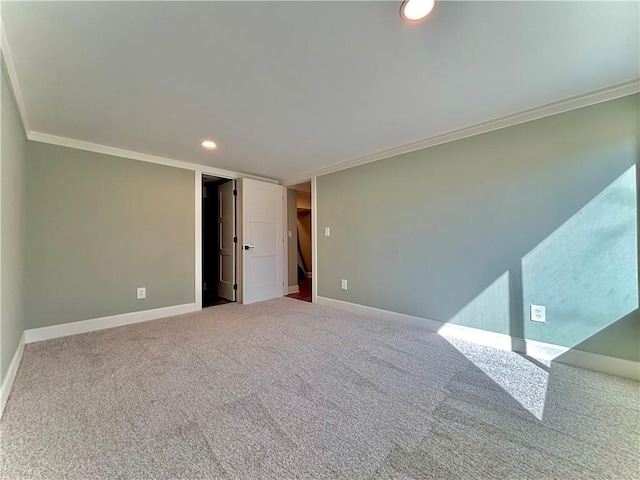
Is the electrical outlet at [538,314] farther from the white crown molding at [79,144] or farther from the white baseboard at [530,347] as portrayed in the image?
the white crown molding at [79,144]

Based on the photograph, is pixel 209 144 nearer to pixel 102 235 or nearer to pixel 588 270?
pixel 102 235

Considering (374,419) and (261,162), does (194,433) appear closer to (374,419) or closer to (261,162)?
(374,419)

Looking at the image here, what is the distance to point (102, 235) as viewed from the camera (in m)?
2.95

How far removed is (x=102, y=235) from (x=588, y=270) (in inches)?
191

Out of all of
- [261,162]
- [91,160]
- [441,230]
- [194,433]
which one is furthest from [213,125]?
[441,230]

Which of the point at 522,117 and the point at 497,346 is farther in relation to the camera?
the point at 497,346

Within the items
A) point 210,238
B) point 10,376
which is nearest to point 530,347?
point 10,376

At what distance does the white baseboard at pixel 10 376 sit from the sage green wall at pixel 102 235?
0.55 metres

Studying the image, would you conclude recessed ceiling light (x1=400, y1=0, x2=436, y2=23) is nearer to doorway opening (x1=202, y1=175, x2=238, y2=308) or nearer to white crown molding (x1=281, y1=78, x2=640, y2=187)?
white crown molding (x1=281, y1=78, x2=640, y2=187)

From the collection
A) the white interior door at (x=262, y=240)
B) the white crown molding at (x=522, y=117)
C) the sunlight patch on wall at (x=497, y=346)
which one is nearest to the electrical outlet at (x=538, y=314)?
the sunlight patch on wall at (x=497, y=346)

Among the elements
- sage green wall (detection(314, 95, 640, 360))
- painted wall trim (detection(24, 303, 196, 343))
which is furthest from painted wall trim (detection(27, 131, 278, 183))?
sage green wall (detection(314, 95, 640, 360))

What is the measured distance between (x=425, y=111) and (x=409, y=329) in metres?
2.28

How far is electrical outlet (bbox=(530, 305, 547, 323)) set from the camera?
2.16m

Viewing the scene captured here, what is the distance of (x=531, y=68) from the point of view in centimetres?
167
